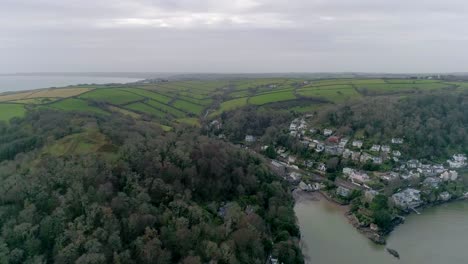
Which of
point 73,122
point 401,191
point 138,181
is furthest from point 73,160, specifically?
point 401,191

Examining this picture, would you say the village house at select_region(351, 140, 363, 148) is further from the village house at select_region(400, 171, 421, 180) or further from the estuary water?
the estuary water

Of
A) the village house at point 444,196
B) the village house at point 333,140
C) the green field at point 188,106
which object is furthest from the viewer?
the green field at point 188,106

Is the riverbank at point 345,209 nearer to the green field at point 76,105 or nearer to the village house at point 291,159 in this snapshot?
the village house at point 291,159

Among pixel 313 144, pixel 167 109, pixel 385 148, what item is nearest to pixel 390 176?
pixel 385 148

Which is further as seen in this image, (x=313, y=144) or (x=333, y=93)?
(x=333, y=93)

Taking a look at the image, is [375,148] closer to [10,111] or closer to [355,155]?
[355,155]

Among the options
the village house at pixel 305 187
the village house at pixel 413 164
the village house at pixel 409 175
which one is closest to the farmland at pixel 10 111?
the village house at pixel 305 187

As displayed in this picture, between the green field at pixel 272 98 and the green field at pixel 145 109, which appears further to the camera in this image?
the green field at pixel 272 98
